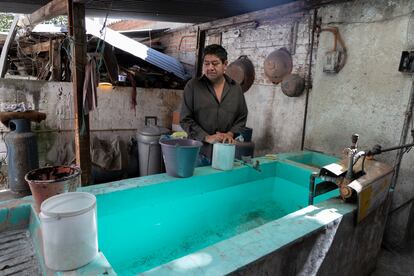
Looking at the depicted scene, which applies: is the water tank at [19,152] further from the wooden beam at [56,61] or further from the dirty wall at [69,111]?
the wooden beam at [56,61]

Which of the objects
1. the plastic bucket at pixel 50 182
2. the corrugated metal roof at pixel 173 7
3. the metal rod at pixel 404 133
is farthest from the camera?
the corrugated metal roof at pixel 173 7

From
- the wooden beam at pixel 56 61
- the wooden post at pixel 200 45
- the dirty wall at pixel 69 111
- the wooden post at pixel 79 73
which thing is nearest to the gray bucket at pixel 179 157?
the wooden post at pixel 79 73

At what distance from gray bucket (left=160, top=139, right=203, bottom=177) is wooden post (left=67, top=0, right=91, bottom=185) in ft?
5.10

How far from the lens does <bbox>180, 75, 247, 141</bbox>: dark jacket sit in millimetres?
2805

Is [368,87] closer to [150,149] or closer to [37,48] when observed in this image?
[150,149]

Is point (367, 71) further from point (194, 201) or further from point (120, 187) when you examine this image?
point (120, 187)

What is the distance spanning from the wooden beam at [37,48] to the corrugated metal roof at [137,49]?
47.1 inches

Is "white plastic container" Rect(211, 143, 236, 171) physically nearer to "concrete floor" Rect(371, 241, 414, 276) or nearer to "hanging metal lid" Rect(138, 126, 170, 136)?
"concrete floor" Rect(371, 241, 414, 276)

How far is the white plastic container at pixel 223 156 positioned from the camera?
2592 mm

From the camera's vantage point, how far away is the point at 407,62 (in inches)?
110

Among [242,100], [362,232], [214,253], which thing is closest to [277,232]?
[214,253]

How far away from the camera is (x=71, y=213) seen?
43.9 inches

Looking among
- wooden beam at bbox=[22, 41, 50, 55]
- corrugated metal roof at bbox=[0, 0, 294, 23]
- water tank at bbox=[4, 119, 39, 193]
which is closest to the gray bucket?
corrugated metal roof at bbox=[0, 0, 294, 23]

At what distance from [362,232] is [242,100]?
5.51ft
